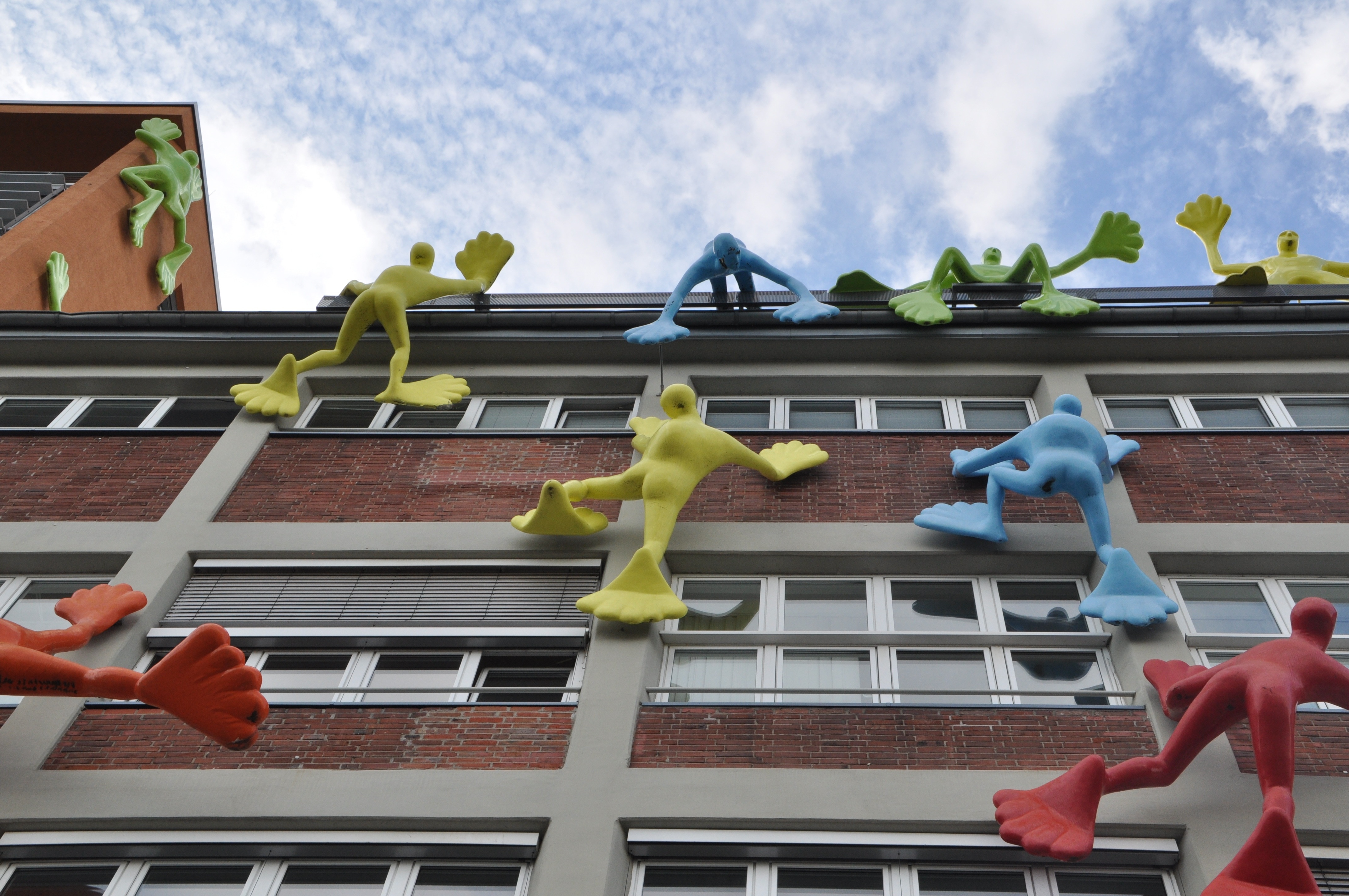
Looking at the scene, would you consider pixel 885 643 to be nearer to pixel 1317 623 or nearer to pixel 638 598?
pixel 638 598

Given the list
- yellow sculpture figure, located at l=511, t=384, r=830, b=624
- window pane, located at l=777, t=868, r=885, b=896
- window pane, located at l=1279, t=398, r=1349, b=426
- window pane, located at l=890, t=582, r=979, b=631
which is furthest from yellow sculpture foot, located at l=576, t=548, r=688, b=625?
window pane, located at l=1279, t=398, r=1349, b=426

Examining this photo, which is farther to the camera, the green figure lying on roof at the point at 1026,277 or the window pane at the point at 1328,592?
the green figure lying on roof at the point at 1026,277

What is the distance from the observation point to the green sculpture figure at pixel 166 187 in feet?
67.7

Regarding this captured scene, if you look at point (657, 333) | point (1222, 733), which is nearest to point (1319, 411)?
point (1222, 733)

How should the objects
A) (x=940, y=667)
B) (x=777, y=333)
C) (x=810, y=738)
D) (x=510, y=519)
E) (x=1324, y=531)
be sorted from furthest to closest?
(x=777, y=333)
(x=510, y=519)
(x=1324, y=531)
(x=940, y=667)
(x=810, y=738)

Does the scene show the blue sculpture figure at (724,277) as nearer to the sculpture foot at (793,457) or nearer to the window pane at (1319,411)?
the sculpture foot at (793,457)

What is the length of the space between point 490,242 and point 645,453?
431cm

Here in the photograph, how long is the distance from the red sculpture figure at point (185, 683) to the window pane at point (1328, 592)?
771cm

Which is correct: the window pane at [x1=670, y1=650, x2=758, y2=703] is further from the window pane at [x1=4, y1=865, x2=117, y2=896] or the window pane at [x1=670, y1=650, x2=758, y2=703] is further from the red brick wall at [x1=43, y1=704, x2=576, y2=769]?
the window pane at [x1=4, y1=865, x2=117, y2=896]

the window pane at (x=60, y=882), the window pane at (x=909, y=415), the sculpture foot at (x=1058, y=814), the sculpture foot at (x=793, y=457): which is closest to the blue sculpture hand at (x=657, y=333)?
the sculpture foot at (x=793, y=457)

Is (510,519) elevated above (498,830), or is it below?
above

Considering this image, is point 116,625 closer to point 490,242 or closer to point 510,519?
point 510,519

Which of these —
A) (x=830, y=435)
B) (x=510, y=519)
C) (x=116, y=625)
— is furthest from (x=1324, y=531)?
(x=116, y=625)

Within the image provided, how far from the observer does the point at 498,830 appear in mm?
7359
